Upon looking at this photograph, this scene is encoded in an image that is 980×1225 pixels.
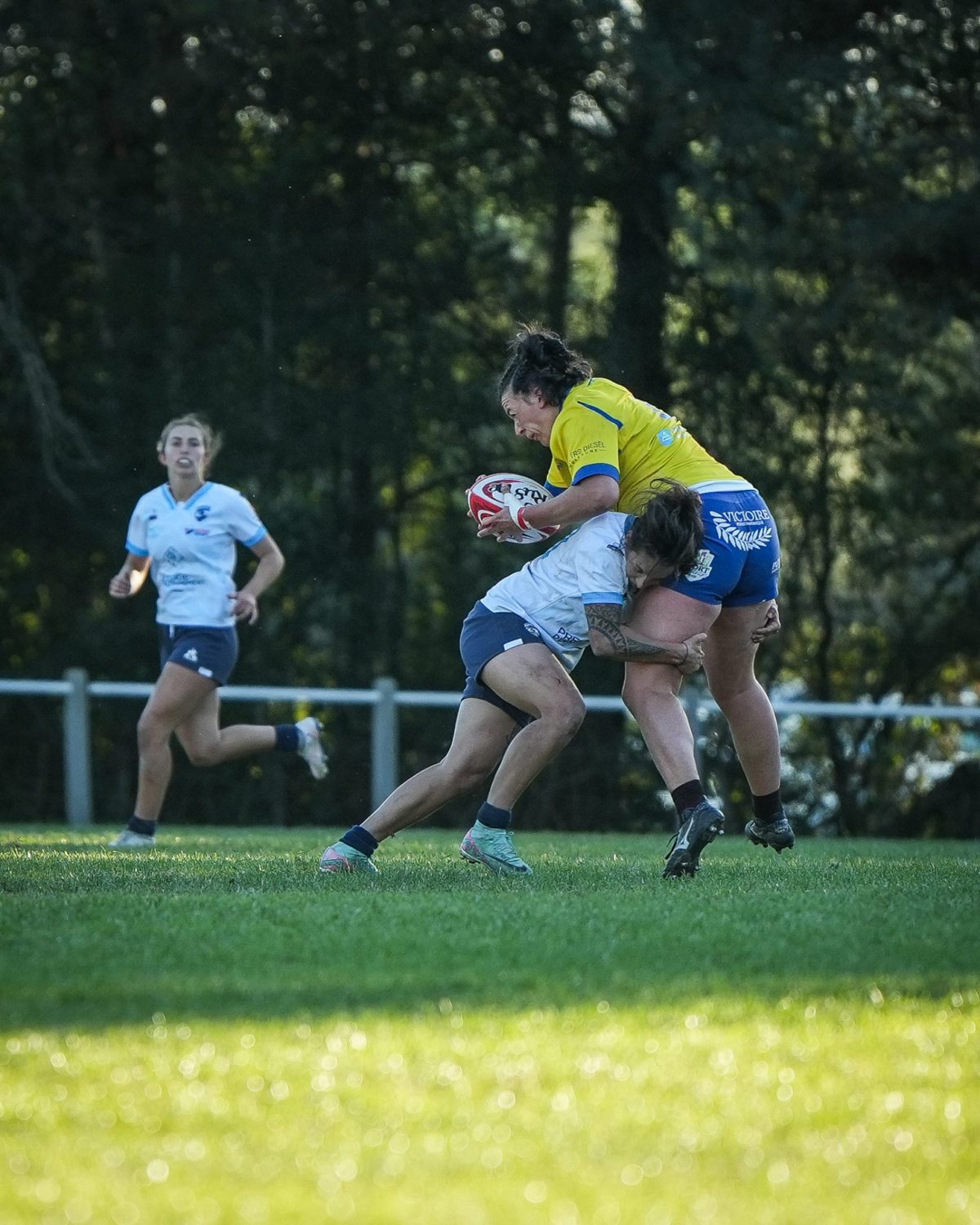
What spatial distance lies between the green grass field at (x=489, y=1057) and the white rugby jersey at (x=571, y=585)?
39.6 inches

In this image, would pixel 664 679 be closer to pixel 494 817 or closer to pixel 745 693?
pixel 745 693

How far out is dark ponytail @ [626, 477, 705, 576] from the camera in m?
6.15

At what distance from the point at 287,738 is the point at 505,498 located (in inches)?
148

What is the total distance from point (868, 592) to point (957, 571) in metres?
0.82

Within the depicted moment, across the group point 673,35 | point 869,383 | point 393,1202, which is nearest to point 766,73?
point 673,35

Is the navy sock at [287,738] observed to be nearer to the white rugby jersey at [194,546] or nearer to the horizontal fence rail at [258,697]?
the white rugby jersey at [194,546]

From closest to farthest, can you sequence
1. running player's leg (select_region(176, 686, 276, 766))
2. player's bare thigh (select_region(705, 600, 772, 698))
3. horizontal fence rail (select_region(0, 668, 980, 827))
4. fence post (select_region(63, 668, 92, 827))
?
1. player's bare thigh (select_region(705, 600, 772, 698))
2. running player's leg (select_region(176, 686, 276, 766))
3. horizontal fence rail (select_region(0, 668, 980, 827))
4. fence post (select_region(63, 668, 92, 827))

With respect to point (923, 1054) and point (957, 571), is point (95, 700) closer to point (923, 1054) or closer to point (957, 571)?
point (957, 571)

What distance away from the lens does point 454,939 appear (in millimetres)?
4660

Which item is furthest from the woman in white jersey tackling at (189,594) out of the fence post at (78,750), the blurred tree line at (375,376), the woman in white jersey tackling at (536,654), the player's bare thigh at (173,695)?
the blurred tree line at (375,376)

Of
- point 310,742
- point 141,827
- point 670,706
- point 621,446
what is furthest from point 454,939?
point 310,742

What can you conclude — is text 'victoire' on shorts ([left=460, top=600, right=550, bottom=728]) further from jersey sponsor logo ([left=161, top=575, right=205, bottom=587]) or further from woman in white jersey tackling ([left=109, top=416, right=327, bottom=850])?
jersey sponsor logo ([left=161, top=575, right=205, bottom=587])

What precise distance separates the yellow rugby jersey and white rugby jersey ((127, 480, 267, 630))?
2705mm

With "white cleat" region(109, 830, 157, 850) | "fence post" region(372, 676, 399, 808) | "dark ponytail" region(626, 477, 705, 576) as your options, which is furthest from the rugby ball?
"fence post" region(372, 676, 399, 808)
